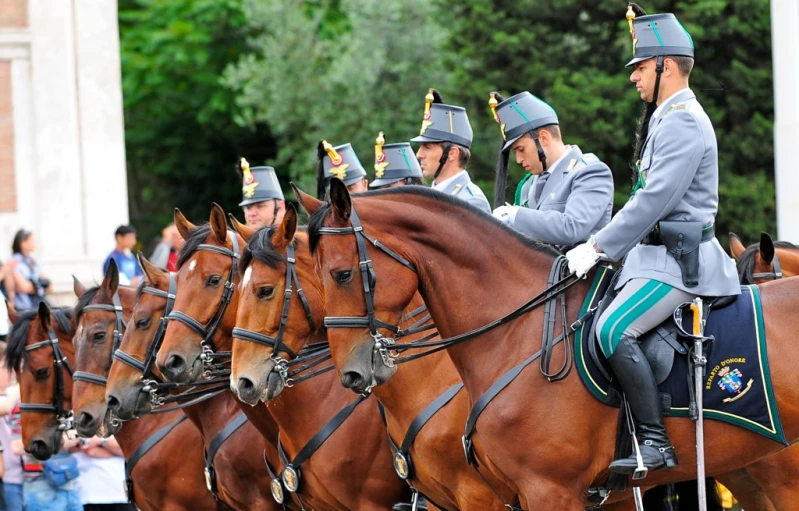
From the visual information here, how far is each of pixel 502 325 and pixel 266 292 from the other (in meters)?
1.53

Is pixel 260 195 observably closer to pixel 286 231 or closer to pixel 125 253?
pixel 286 231

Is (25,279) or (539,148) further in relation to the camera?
(25,279)

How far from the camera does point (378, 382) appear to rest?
6.04 m

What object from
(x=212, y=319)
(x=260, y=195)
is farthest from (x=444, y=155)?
(x=260, y=195)

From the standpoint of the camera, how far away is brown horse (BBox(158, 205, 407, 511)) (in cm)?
770

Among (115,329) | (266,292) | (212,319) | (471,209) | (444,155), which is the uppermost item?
(444,155)

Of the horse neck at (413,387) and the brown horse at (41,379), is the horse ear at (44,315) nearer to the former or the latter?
the brown horse at (41,379)

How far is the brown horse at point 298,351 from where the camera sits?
6848 mm

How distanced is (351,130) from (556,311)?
66.5 feet

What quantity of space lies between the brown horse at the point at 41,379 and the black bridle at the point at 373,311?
4.22 m

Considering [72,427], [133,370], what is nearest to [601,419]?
[133,370]

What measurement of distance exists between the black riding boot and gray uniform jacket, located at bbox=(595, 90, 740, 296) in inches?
16.8

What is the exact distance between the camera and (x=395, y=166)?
9.40 m

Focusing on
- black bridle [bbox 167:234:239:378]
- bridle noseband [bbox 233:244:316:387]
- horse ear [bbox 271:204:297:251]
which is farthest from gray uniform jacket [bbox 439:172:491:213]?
black bridle [bbox 167:234:239:378]
